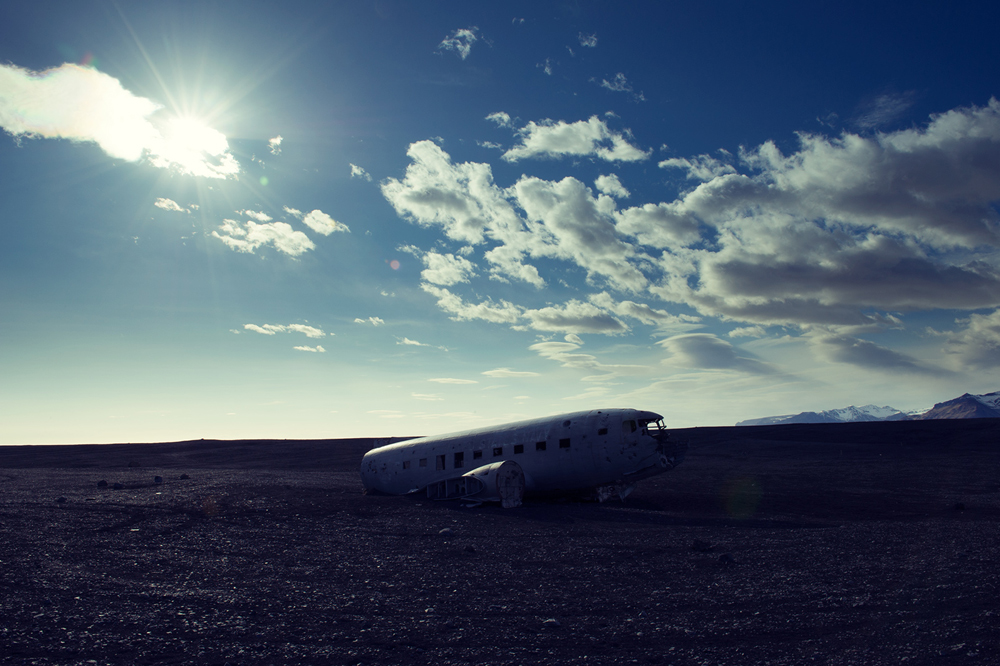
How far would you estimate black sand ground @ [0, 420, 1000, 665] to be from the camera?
7633mm

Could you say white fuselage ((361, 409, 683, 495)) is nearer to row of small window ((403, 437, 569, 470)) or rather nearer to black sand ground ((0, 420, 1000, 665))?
row of small window ((403, 437, 569, 470))

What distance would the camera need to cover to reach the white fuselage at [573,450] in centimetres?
2375

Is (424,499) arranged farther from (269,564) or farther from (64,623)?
(64,623)

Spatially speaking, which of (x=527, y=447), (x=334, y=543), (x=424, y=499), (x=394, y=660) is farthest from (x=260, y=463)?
(x=394, y=660)

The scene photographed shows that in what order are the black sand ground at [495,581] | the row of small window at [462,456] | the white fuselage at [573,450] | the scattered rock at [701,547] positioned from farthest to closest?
the row of small window at [462,456] → the white fuselage at [573,450] → the scattered rock at [701,547] → the black sand ground at [495,581]

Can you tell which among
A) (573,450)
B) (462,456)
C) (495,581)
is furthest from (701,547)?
(462,456)

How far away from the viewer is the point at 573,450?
955 inches

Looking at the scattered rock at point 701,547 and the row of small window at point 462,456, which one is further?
the row of small window at point 462,456

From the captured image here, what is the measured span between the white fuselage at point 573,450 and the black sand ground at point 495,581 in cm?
157

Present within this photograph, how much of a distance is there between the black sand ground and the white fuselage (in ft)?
5.14

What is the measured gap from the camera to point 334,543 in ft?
50.2

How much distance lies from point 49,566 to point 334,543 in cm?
647

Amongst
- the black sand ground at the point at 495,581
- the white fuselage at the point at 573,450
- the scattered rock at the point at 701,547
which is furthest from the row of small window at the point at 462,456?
the scattered rock at the point at 701,547

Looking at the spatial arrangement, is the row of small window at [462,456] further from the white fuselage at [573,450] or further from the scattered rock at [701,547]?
the scattered rock at [701,547]
